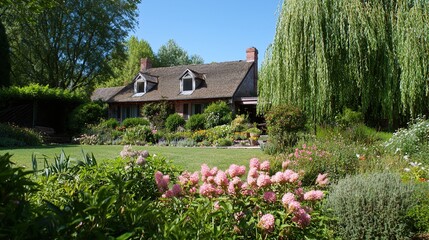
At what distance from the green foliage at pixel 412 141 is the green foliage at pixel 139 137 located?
12.3 metres

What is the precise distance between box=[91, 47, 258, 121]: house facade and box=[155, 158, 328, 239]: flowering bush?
2073 centimetres

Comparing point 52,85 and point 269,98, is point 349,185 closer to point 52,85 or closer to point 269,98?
point 269,98

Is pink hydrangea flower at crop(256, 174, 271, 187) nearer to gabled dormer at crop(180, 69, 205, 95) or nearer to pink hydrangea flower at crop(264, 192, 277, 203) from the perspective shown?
pink hydrangea flower at crop(264, 192, 277, 203)

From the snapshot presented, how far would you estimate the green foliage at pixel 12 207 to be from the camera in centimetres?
123

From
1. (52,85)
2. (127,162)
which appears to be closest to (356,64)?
(127,162)

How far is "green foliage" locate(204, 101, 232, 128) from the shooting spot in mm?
22016

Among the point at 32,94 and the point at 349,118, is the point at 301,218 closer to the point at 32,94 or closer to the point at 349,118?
the point at 349,118

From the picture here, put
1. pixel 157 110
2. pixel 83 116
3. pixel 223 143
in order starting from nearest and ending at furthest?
pixel 223 143
pixel 83 116
pixel 157 110

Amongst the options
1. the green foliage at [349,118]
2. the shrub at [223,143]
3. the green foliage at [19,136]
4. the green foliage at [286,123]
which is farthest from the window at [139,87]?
the green foliage at [349,118]

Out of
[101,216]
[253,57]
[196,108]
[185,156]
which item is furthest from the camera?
[253,57]

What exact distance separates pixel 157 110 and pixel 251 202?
24.2 metres

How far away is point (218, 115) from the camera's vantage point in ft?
73.0

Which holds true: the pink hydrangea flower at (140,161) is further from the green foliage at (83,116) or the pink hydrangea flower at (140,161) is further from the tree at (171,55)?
the tree at (171,55)

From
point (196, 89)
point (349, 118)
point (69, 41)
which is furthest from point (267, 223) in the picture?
point (69, 41)
